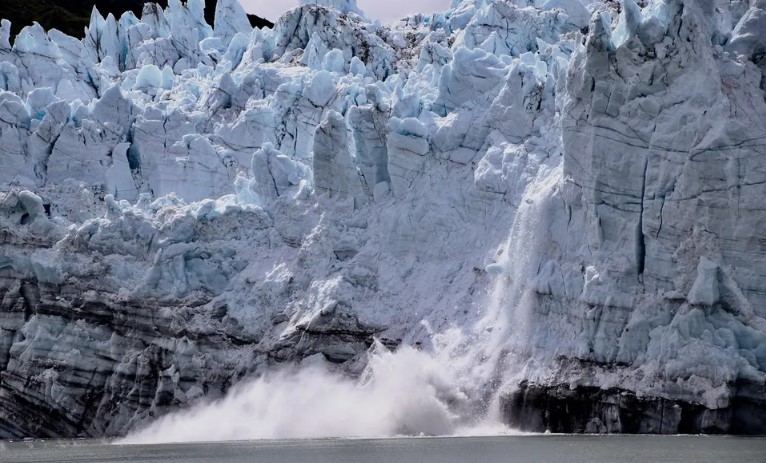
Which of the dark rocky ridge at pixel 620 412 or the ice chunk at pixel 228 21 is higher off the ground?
the ice chunk at pixel 228 21

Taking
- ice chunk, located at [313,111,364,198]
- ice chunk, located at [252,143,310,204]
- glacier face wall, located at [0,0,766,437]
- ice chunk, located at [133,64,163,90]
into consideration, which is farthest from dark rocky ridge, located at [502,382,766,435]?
ice chunk, located at [133,64,163,90]

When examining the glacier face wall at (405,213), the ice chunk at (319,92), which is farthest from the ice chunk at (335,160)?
the ice chunk at (319,92)

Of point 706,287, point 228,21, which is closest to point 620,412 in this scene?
point 706,287

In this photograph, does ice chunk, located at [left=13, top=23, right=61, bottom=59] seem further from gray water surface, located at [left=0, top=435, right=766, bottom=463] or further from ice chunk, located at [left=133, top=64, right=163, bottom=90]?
gray water surface, located at [left=0, top=435, right=766, bottom=463]

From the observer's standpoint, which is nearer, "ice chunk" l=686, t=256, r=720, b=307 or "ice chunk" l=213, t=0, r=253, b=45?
"ice chunk" l=686, t=256, r=720, b=307

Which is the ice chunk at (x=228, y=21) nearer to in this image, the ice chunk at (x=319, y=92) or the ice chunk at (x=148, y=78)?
the ice chunk at (x=148, y=78)

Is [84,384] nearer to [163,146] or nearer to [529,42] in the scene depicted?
[163,146]

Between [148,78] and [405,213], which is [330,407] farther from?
[148,78]
